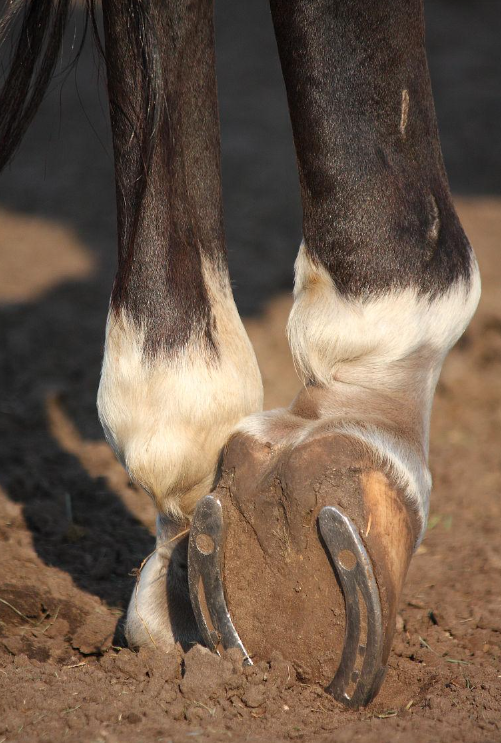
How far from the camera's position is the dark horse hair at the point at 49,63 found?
1.26 m

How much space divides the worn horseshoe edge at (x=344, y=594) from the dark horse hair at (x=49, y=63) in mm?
470

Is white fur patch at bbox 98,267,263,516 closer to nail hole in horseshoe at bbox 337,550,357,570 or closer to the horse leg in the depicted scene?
the horse leg

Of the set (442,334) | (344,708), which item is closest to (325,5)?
(442,334)

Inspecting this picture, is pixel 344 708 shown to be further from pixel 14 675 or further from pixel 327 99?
pixel 327 99

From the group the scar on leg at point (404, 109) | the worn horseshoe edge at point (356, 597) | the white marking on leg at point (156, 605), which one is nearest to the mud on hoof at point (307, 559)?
the worn horseshoe edge at point (356, 597)

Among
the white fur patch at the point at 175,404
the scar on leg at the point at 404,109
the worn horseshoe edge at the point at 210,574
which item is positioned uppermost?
the scar on leg at the point at 404,109

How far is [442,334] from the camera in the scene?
135 cm

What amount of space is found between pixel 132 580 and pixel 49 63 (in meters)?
0.99

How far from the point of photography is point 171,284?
4.39 feet

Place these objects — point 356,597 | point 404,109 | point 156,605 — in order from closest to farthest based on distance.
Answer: point 356,597 < point 404,109 < point 156,605

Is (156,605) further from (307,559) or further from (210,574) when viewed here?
(307,559)

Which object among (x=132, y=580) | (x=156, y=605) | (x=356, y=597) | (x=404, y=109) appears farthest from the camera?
(x=132, y=580)

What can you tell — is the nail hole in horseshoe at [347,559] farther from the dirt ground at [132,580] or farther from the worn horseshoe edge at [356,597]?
the dirt ground at [132,580]

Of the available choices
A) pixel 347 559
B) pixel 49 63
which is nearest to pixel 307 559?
pixel 347 559
